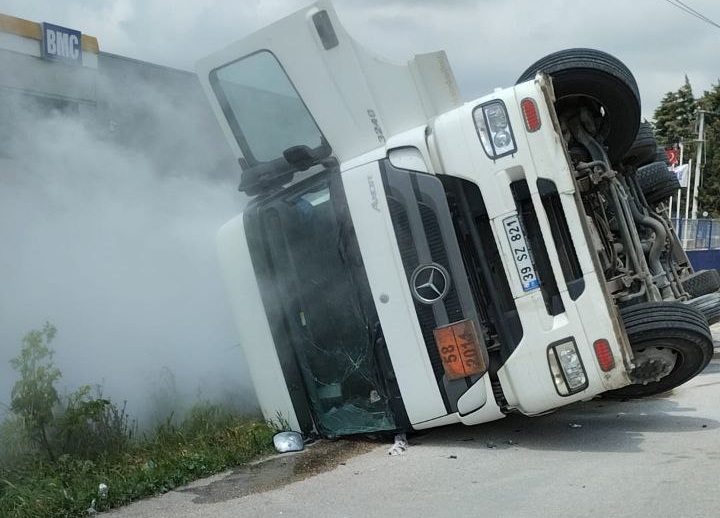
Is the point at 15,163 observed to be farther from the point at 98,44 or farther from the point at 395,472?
the point at 395,472

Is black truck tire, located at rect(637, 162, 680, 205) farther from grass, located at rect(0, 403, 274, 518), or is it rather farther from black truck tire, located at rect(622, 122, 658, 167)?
grass, located at rect(0, 403, 274, 518)

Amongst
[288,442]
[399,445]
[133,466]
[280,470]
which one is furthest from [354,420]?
[133,466]

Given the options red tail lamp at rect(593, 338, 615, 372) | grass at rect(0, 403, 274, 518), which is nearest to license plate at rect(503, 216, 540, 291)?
red tail lamp at rect(593, 338, 615, 372)

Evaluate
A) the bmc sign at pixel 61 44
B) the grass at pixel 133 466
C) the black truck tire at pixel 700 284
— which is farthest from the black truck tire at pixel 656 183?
the bmc sign at pixel 61 44

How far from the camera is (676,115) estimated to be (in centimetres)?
4925

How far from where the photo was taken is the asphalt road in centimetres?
397

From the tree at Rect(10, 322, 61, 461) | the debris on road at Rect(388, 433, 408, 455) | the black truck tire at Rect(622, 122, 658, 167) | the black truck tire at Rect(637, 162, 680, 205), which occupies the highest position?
the black truck tire at Rect(622, 122, 658, 167)

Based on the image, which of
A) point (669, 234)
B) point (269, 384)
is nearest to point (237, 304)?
point (269, 384)

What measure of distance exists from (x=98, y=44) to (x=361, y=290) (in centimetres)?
354

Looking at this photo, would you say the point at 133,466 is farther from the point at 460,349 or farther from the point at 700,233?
the point at 700,233

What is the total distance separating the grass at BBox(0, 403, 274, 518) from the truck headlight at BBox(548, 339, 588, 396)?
79.8 inches

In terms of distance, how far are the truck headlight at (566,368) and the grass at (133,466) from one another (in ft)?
6.65

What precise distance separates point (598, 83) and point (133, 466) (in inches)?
159

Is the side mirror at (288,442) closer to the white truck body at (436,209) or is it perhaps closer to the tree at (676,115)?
the white truck body at (436,209)
